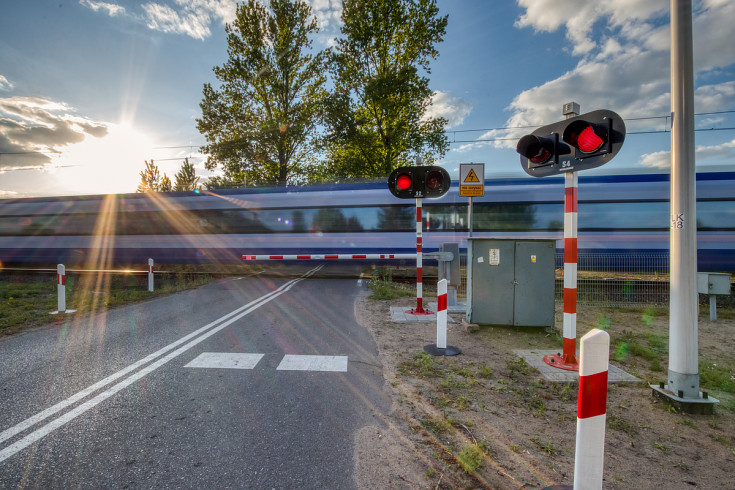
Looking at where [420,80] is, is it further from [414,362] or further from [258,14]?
[414,362]

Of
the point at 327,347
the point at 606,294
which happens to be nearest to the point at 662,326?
the point at 606,294

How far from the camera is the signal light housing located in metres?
6.87

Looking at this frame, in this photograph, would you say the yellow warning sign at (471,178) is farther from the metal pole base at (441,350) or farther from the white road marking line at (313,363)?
the white road marking line at (313,363)

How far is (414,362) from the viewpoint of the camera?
172 inches

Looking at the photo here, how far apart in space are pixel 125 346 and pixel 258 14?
24326 millimetres

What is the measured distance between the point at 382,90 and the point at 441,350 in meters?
19.7

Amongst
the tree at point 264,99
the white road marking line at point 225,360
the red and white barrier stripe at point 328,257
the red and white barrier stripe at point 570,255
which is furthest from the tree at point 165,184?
the red and white barrier stripe at point 570,255

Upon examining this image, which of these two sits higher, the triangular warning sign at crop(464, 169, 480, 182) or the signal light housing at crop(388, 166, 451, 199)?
the triangular warning sign at crop(464, 169, 480, 182)

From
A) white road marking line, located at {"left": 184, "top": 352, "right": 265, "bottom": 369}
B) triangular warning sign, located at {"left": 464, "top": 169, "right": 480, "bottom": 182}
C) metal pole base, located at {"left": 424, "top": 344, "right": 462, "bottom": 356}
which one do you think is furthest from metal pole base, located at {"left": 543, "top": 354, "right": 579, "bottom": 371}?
triangular warning sign, located at {"left": 464, "top": 169, "right": 480, "bottom": 182}

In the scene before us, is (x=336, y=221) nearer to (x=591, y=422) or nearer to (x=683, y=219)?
(x=683, y=219)

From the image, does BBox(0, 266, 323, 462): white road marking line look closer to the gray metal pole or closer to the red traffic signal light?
the red traffic signal light

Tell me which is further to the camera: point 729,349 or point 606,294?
point 606,294

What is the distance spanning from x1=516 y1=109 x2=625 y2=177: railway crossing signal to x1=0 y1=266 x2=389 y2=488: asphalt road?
325 cm

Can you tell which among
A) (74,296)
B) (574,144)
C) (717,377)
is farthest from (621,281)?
(74,296)
